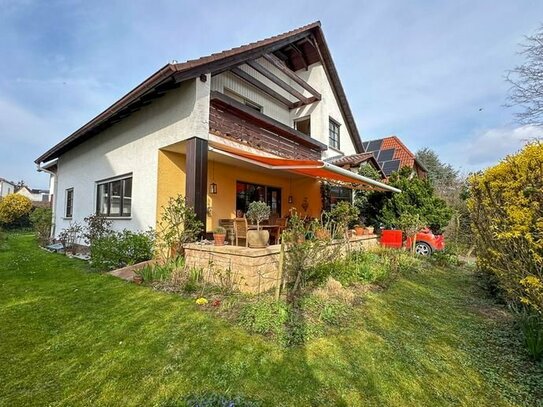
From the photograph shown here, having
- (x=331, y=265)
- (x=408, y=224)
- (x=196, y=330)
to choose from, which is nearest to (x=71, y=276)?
(x=196, y=330)

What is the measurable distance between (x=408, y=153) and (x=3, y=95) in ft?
141

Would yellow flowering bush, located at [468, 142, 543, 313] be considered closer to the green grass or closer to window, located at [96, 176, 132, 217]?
the green grass

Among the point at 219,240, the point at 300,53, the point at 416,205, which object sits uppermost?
the point at 300,53

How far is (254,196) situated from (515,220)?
14153 millimetres

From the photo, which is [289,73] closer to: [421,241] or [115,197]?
[115,197]

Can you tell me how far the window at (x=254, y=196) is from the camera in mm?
17344

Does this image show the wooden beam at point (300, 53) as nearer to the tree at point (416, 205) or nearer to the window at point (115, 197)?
the tree at point (416, 205)

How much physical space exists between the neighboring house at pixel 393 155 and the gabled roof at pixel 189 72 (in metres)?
15.9

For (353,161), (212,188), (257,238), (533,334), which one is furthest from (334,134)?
A: (533,334)

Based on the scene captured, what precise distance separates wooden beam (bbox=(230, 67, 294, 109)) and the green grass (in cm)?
1200

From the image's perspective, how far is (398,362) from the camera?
16.0 ft

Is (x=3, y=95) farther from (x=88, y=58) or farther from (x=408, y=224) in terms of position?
(x=408, y=224)

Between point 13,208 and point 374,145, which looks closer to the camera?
point 13,208

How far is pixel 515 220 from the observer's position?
20.0 feet
